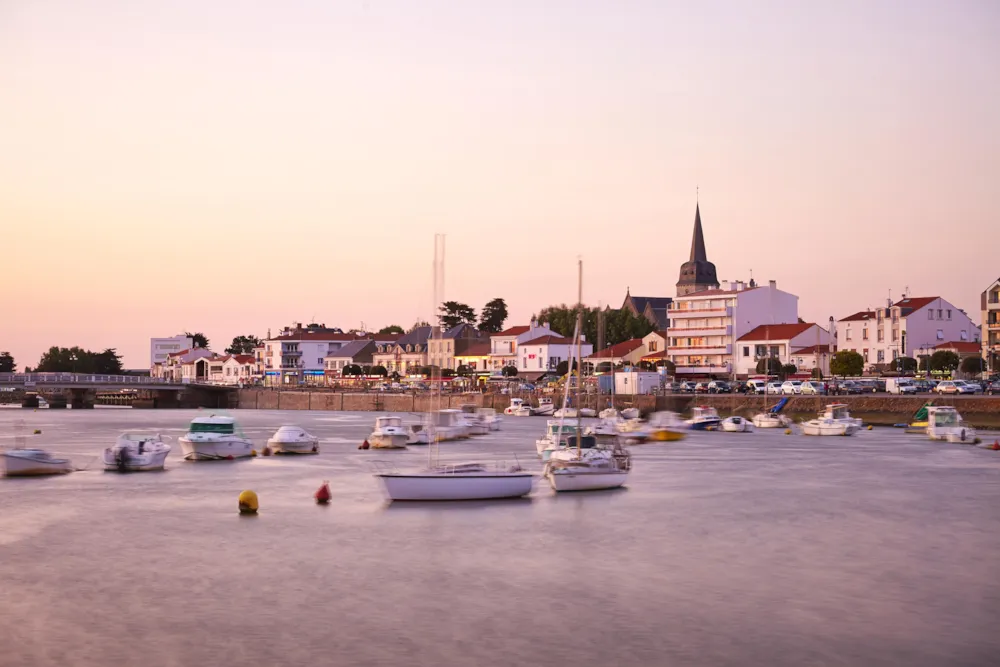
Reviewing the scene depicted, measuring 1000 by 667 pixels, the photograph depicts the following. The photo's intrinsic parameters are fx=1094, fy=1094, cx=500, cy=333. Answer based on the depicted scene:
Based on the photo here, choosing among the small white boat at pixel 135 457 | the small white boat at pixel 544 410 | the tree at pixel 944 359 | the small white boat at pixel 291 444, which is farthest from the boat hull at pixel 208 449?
the tree at pixel 944 359

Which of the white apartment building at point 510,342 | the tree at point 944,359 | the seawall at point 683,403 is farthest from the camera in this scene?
the white apartment building at point 510,342

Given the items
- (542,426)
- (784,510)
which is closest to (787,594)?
(784,510)

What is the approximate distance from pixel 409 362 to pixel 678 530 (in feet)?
507

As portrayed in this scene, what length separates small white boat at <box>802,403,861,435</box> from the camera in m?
79.9

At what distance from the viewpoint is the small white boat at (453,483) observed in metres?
39.6

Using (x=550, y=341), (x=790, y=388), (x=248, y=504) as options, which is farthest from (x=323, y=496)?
(x=550, y=341)

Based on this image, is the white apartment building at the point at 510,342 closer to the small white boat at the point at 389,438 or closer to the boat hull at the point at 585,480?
the small white boat at the point at 389,438

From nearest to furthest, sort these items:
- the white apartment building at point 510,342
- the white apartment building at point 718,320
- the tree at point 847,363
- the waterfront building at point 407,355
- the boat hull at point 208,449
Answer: the boat hull at point 208,449 < the tree at point 847,363 < the white apartment building at point 718,320 < the white apartment building at point 510,342 < the waterfront building at point 407,355

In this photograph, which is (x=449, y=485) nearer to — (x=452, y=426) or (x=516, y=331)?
(x=452, y=426)

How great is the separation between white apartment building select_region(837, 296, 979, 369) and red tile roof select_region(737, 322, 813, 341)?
5.75 m

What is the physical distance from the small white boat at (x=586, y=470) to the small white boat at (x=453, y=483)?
2.96 meters

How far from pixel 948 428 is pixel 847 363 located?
160 feet

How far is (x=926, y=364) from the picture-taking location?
391 ft

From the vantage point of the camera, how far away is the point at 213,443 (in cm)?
6122
